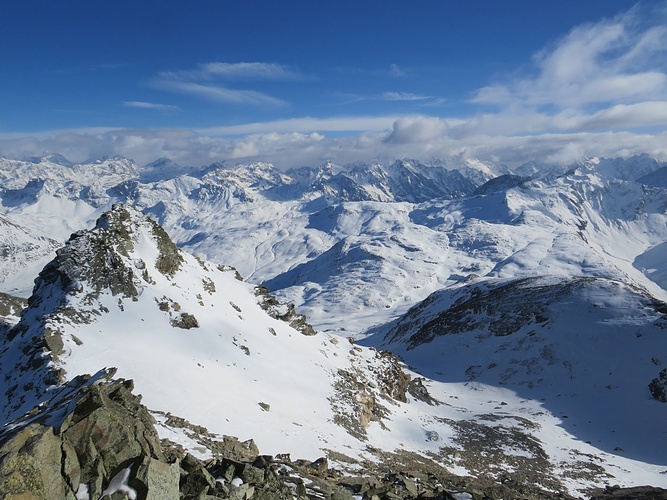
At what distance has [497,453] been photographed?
1695 inches

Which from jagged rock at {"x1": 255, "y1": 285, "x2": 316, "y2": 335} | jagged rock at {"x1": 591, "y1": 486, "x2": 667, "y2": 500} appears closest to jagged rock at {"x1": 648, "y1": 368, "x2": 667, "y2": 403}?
jagged rock at {"x1": 591, "y1": 486, "x2": 667, "y2": 500}

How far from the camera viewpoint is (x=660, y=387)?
63156 mm

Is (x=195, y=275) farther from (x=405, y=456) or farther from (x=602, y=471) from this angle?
(x=602, y=471)

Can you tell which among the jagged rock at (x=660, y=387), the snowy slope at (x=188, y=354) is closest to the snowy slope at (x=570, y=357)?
the jagged rock at (x=660, y=387)

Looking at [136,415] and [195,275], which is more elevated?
[195,275]

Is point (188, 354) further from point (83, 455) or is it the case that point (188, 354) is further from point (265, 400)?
point (83, 455)

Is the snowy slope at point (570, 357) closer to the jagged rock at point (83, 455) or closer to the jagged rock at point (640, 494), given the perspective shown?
the jagged rock at point (640, 494)

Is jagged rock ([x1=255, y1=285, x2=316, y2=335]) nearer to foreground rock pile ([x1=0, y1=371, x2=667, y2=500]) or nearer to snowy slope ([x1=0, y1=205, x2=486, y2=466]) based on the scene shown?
snowy slope ([x1=0, y1=205, x2=486, y2=466])

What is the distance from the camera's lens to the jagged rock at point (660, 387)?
204 ft

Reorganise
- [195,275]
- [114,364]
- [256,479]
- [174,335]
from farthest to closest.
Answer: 1. [195,275]
2. [174,335]
3. [114,364]
4. [256,479]

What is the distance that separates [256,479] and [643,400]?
2792 inches

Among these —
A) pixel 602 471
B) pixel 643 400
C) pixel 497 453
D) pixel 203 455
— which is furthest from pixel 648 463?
pixel 203 455

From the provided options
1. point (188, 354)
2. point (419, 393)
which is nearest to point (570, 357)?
point (419, 393)

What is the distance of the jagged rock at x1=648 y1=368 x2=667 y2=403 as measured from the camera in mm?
62156
